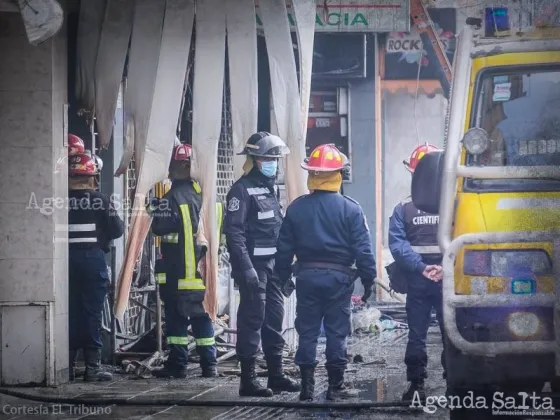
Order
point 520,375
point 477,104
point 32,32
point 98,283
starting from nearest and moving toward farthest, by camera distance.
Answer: point 520,375, point 477,104, point 32,32, point 98,283

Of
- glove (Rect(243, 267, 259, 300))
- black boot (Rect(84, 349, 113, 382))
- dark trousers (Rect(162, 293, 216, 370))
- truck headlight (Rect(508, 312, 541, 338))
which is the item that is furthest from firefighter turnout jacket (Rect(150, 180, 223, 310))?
truck headlight (Rect(508, 312, 541, 338))

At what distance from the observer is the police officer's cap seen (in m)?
9.77

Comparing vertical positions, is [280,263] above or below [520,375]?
above

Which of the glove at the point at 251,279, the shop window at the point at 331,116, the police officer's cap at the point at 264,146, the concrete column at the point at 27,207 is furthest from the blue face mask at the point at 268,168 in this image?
the shop window at the point at 331,116

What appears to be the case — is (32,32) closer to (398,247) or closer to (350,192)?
(398,247)

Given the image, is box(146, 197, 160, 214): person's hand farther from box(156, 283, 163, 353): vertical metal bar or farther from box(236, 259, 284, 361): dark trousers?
box(236, 259, 284, 361): dark trousers

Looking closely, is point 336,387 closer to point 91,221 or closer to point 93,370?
point 93,370

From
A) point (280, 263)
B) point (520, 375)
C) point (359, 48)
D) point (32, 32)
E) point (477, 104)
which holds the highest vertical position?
point (359, 48)

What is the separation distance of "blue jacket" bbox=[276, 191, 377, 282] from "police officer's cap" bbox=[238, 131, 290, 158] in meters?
0.52

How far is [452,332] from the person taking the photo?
23.1 ft

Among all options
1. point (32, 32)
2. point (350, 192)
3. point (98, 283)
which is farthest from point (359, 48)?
point (32, 32)

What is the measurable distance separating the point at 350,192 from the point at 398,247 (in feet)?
28.1

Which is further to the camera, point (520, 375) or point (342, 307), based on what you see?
point (342, 307)

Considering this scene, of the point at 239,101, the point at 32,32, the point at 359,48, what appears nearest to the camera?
the point at 32,32
